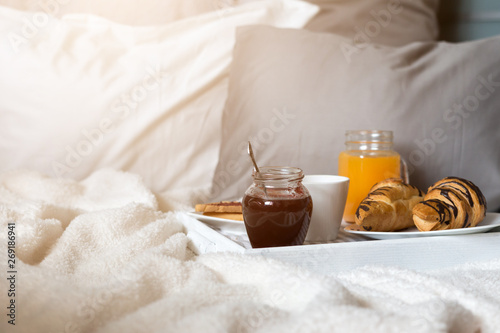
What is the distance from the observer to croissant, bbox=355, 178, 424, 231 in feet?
3.07

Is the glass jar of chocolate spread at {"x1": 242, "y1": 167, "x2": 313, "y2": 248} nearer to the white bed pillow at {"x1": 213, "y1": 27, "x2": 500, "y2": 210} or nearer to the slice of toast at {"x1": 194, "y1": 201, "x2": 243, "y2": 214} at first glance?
the slice of toast at {"x1": 194, "y1": 201, "x2": 243, "y2": 214}

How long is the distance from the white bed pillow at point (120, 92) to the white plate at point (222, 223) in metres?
0.60

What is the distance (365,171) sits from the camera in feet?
3.77

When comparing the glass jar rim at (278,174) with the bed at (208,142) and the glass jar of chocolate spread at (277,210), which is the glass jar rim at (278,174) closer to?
the glass jar of chocolate spread at (277,210)

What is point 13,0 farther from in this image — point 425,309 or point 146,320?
point 425,309

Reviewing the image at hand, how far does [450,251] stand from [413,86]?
2.10 ft

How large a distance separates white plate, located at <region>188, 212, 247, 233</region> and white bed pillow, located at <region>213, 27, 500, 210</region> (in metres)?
0.41

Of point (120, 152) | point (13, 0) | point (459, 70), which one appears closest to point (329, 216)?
point (459, 70)

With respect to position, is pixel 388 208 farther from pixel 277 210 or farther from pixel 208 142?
pixel 208 142

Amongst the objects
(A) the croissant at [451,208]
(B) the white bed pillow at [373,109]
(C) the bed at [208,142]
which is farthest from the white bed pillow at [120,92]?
(A) the croissant at [451,208]

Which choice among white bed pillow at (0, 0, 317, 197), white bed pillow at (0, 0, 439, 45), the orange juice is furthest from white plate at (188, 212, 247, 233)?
white bed pillow at (0, 0, 439, 45)

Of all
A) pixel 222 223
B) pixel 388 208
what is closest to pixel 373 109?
pixel 388 208

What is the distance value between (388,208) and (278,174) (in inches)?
9.0

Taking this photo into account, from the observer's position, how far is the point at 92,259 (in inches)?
32.6
